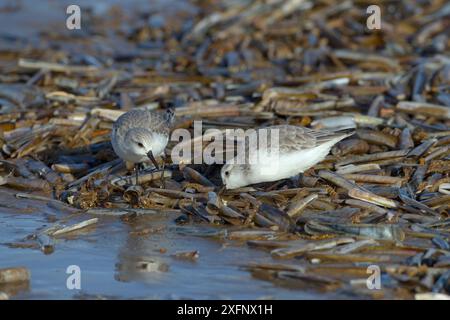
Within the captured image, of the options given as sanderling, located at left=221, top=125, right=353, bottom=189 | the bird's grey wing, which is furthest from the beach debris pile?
the bird's grey wing

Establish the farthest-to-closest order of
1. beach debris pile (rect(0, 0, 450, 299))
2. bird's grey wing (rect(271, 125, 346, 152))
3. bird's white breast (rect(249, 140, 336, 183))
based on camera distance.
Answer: bird's grey wing (rect(271, 125, 346, 152)) → bird's white breast (rect(249, 140, 336, 183)) → beach debris pile (rect(0, 0, 450, 299))

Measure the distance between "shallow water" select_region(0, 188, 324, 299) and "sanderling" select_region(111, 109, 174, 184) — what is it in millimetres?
803

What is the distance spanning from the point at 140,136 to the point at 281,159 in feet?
4.51

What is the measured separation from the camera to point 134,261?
20.4ft

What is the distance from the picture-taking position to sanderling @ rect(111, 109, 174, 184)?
7695 millimetres

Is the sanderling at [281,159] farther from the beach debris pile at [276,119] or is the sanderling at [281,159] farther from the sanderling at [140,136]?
the sanderling at [140,136]

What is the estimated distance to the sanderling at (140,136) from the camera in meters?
7.70

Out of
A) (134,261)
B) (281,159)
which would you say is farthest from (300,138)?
(134,261)

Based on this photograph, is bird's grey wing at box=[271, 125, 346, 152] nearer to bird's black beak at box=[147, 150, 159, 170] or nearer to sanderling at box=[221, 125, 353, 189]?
sanderling at box=[221, 125, 353, 189]

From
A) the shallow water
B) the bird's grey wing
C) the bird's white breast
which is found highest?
the bird's grey wing

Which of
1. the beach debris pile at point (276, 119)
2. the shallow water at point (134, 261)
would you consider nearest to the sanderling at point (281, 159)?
the beach debris pile at point (276, 119)

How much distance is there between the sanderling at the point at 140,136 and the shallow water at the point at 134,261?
2.63ft

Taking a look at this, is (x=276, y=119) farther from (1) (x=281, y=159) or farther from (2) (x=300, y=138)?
(1) (x=281, y=159)

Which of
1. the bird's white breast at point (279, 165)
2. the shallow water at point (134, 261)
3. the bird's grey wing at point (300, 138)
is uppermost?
the bird's grey wing at point (300, 138)
